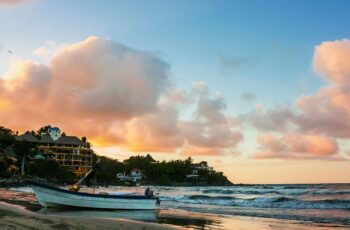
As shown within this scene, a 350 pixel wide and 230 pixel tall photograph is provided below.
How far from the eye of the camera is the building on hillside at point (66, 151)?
145625mm

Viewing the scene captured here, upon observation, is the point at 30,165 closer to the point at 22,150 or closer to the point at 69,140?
Answer: the point at 22,150

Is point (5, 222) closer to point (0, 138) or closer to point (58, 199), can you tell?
point (58, 199)

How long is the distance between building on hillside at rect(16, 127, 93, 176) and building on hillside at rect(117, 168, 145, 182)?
2761cm

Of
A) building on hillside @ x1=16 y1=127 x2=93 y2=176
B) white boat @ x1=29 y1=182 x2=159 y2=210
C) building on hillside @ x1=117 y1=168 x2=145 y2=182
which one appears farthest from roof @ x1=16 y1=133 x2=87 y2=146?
white boat @ x1=29 y1=182 x2=159 y2=210

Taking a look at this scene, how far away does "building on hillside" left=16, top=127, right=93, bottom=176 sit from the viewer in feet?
478

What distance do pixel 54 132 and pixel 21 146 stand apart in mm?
43724

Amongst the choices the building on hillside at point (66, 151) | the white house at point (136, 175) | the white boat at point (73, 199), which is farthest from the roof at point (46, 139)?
the white boat at point (73, 199)

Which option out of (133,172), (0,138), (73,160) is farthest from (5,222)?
(133,172)

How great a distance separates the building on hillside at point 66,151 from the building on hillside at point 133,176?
90.6ft

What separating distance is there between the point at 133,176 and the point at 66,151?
131 feet

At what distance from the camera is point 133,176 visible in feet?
597

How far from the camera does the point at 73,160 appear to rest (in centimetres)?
14725

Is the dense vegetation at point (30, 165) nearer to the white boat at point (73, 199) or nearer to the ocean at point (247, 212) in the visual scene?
the ocean at point (247, 212)

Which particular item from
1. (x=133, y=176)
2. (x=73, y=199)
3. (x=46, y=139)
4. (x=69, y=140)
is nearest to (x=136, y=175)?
(x=133, y=176)
